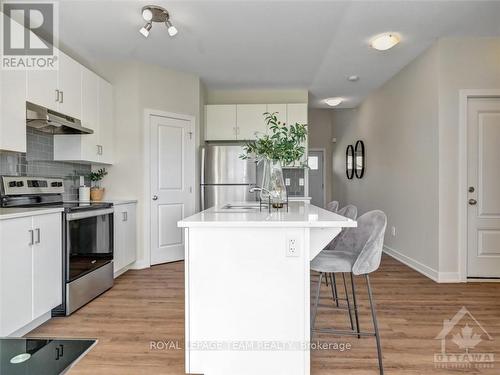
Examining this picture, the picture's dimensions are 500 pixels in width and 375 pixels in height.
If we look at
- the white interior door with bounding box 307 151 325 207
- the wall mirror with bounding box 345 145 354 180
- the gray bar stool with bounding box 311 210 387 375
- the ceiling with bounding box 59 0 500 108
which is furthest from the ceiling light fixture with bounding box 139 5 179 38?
the white interior door with bounding box 307 151 325 207

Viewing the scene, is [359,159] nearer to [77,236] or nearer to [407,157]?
[407,157]

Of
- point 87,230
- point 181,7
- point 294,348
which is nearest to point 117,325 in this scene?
point 87,230

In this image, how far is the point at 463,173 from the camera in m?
3.55

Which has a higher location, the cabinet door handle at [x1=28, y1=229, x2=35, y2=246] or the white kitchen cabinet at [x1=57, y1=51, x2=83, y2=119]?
the white kitchen cabinet at [x1=57, y1=51, x2=83, y2=119]

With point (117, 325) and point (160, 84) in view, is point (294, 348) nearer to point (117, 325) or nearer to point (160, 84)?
point (117, 325)

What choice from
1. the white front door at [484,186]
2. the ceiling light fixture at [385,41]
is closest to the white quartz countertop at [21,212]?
the ceiling light fixture at [385,41]

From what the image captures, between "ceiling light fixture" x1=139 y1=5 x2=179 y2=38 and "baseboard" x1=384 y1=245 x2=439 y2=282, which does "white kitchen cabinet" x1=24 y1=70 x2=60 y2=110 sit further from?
"baseboard" x1=384 y1=245 x2=439 y2=282

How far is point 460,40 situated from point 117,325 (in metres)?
4.23

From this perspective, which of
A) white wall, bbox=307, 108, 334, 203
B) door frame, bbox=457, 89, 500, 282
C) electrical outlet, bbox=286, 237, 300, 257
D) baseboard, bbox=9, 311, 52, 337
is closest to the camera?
electrical outlet, bbox=286, 237, 300, 257

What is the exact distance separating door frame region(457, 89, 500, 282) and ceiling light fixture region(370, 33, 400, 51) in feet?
2.90

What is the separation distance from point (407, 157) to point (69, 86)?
13.1 feet

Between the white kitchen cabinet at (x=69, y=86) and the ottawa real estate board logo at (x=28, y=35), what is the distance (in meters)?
0.13

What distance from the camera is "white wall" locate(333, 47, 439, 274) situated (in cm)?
374

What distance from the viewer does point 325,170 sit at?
8.20m
